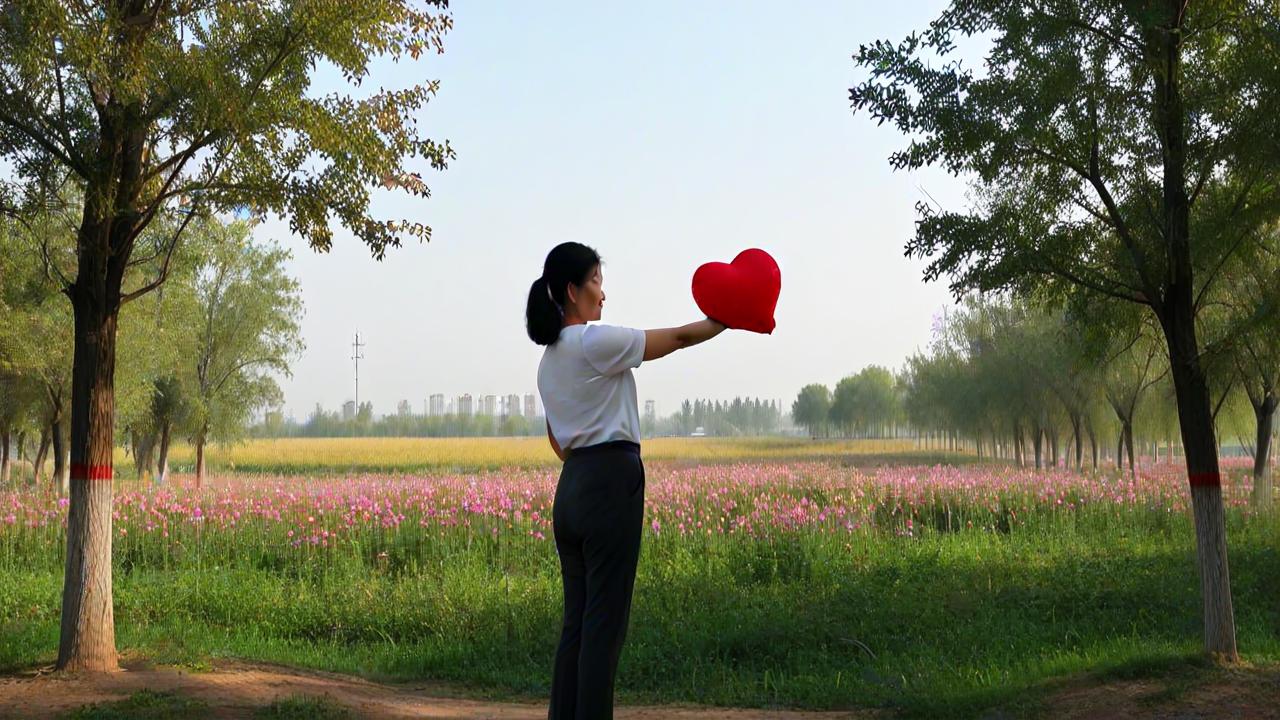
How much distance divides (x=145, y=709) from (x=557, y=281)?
4.84 m

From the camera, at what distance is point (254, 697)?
7613 mm

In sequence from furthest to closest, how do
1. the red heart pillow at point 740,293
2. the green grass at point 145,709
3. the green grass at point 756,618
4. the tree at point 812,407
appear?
the tree at point 812,407
the green grass at point 756,618
the green grass at point 145,709
the red heart pillow at point 740,293

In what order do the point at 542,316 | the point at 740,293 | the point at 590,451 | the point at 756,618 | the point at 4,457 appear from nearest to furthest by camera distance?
the point at 740,293, the point at 590,451, the point at 542,316, the point at 756,618, the point at 4,457

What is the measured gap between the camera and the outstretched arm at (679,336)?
4.14m

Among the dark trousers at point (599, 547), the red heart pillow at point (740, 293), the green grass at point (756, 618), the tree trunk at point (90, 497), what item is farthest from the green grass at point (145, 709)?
the red heart pillow at point (740, 293)

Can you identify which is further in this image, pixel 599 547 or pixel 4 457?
pixel 4 457

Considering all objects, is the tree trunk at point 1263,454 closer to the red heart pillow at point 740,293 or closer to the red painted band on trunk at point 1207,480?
the red painted band on trunk at point 1207,480

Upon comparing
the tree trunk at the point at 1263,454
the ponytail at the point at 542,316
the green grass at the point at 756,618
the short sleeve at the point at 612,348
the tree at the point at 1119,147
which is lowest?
the green grass at the point at 756,618

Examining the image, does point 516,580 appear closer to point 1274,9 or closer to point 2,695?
point 2,695

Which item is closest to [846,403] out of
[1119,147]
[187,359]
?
[187,359]

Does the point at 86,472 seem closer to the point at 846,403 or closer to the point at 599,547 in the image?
the point at 599,547

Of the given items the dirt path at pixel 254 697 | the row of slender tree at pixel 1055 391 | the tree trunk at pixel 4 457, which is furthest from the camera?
the tree trunk at pixel 4 457

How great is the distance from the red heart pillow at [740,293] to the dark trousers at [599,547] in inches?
25.8

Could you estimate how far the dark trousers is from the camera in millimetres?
4195
